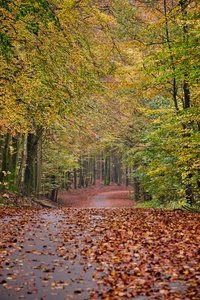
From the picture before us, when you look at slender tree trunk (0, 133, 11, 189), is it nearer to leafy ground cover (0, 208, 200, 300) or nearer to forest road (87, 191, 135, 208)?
leafy ground cover (0, 208, 200, 300)

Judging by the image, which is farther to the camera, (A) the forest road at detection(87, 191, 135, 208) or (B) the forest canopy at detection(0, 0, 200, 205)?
(A) the forest road at detection(87, 191, 135, 208)

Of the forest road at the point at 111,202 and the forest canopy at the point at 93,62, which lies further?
the forest road at the point at 111,202

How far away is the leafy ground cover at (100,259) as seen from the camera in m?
4.00

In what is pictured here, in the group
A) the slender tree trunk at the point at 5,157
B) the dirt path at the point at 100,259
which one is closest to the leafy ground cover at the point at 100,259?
the dirt path at the point at 100,259

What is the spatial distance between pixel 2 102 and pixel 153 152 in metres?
7.49

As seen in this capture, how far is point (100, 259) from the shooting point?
17.7ft

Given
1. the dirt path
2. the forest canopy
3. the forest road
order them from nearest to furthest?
the dirt path → the forest canopy → the forest road

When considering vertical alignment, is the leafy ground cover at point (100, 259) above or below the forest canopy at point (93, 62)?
below

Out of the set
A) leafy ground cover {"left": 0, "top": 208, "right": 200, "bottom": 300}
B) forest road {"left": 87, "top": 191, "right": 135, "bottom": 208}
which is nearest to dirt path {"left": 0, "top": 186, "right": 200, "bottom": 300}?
leafy ground cover {"left": 0, "top": 208, "right": 200, "bottom": 300}

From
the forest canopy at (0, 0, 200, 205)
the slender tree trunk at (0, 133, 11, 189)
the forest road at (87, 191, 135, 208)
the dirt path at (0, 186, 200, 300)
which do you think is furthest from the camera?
the forest road at (87, 191, 135, 208)

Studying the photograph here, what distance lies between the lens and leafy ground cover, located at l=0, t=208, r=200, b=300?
400 cm

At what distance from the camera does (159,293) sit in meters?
3.89

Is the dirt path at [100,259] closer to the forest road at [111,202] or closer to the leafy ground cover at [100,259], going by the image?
the leafy ground cover at [100,259]

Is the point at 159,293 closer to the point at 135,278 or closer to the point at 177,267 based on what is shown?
the point at 135,278
